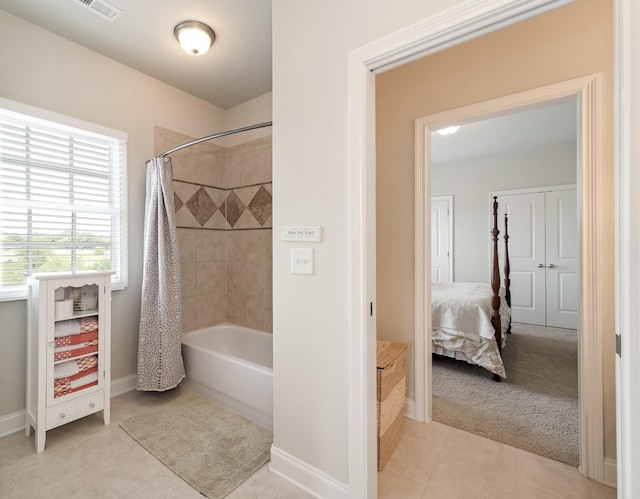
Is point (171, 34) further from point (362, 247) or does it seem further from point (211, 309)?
point (211, 309)

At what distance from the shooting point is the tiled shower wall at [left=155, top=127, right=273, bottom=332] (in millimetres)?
2926

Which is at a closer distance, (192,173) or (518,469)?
(518,469)

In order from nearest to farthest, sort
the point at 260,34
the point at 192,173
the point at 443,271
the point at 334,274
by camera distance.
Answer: the point at 334,274 < the point at 260,34 < the point at 192,173 < the point at 443,271

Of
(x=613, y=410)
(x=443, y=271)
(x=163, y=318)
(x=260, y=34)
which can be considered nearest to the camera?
(x=613, y=410)

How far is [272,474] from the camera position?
160cm

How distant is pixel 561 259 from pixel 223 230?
4.96 m

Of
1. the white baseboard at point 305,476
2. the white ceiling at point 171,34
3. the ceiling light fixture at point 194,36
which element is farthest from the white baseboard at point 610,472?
the ceiling light fixture at point 194,36

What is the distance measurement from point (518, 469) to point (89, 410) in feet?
8.82

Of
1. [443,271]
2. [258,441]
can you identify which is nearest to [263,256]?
[258,441]

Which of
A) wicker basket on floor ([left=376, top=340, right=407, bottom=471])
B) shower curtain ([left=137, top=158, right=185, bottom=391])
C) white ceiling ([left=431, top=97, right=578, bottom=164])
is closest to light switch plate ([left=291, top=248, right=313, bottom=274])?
wicker basket on floor ([left=376, top=340, right=407, bottom=471])

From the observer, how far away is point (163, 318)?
233cm

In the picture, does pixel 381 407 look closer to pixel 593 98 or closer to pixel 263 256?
pixel 263 256

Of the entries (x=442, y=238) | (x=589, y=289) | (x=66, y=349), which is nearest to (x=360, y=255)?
(x=589, y=289)

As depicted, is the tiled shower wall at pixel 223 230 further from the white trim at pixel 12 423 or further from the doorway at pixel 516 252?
the doorway at pixel 516 252
